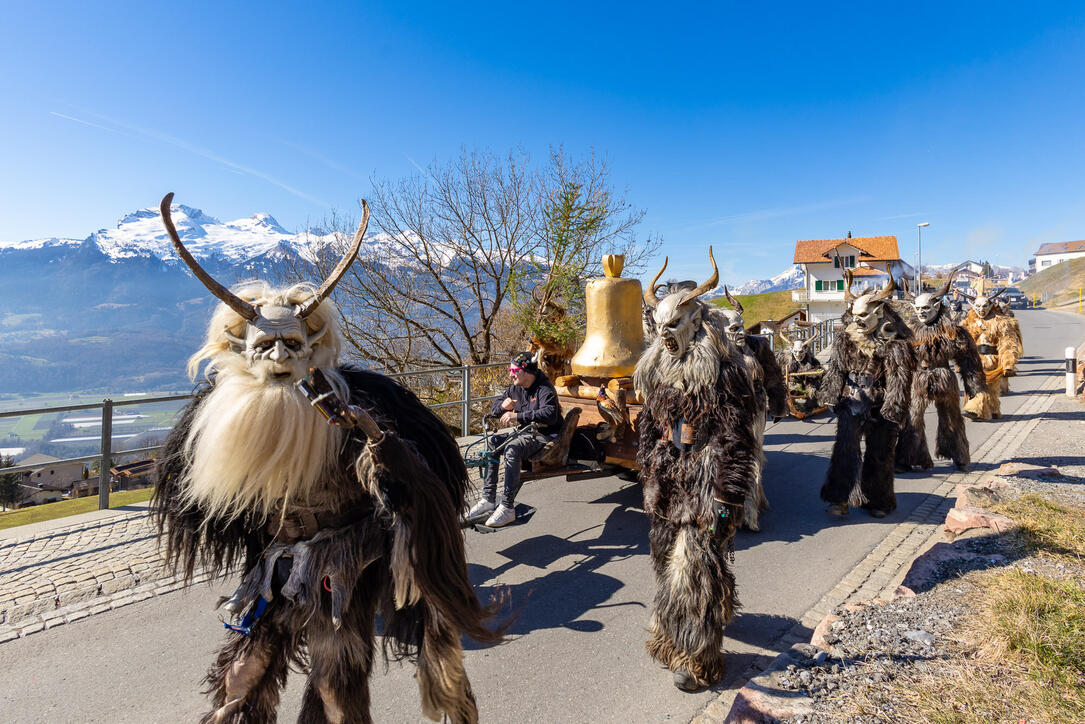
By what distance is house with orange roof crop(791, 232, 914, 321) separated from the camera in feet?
157

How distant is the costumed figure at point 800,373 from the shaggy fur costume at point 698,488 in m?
6.90

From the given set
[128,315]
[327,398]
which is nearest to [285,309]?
[327,398]

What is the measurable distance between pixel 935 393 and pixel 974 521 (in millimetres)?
2890

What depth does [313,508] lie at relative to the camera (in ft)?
6.66

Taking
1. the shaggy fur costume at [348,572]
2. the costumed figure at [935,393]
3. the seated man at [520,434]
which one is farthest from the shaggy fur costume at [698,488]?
the costumed figure at [935,393]

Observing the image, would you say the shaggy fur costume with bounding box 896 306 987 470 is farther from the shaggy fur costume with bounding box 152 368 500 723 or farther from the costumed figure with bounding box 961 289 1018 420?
the shaggy fur costume with bounding box 152 368 500 723

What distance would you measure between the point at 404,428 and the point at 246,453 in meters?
0.57

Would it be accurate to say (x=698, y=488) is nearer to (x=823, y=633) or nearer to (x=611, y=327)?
(x=823, y=633)

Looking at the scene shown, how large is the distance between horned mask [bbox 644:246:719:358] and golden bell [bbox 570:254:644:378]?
2298mm

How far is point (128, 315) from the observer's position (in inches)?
3647

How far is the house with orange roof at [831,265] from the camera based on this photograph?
47.8 metres

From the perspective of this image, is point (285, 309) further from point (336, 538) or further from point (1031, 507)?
point (1031, 507)

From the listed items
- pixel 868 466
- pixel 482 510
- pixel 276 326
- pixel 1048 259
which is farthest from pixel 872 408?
pixel 1048 259

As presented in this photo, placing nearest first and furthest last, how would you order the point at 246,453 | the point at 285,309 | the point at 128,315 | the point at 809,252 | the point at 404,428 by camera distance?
1. the point at 246,453
2. the point at 285,309
3. the point at 404,428
4. the point at 809,252
5. the point at 128,315
